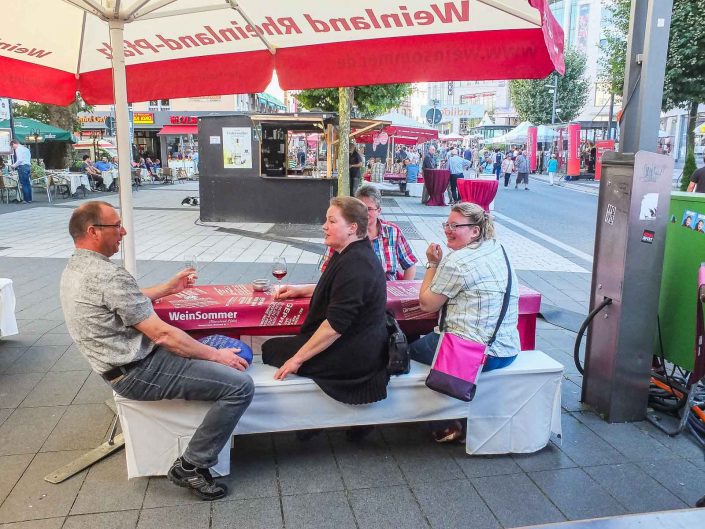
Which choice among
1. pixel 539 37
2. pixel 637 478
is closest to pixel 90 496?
pixel 637 478

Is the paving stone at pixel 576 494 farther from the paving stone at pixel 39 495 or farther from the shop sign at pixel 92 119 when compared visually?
the shop sign at pixel 92 119

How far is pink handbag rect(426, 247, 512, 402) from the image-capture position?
3.03 m

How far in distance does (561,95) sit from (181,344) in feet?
162

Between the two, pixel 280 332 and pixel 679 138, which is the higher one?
pixel 679 138

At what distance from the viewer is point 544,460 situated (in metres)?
3.28

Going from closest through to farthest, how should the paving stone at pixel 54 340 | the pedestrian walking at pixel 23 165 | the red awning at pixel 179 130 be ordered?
the paving stone at pixel 54 340, the pedestrian walking at pixel 23 165, the red awning at pixel 179 130

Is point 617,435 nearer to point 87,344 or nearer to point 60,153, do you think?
point 87,344

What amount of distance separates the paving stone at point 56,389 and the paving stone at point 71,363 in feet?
0.26

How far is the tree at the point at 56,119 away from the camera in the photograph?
82.7 feet

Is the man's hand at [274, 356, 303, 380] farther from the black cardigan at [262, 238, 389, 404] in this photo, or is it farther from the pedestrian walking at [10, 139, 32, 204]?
the pedestrian walking at [10, 139, 32, 204]

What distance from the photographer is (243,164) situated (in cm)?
1239

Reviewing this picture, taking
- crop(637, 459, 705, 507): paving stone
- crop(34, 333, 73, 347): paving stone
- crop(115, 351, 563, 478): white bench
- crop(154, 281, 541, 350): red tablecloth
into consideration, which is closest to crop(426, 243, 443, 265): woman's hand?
crop(154, 281, 541, 350): red tablecloth

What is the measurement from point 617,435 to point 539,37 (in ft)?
8.40

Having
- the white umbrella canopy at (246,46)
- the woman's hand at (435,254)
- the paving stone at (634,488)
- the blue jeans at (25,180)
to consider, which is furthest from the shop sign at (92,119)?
the paving stone at (634,488)
